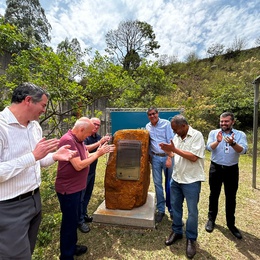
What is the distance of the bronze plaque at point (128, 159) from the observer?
311cm

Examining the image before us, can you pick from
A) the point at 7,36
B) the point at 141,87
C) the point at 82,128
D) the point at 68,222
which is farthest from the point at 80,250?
the point at 141,87

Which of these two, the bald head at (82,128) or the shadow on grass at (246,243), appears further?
the shadow on grass at (246,243)

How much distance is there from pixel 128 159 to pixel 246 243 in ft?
6.99

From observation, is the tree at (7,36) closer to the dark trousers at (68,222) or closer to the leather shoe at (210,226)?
the dark trousers at (68,222)

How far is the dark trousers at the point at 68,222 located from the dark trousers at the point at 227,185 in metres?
2.13

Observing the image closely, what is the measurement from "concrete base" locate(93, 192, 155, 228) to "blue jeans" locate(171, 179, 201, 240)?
48cm

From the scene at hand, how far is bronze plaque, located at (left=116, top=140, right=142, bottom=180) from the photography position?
10.2ft

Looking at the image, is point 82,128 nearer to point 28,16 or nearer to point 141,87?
point 141,87

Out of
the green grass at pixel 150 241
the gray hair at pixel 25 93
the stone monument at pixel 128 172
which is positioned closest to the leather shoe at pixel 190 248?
the green grass at pixel 150 241

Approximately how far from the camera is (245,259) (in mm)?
2303

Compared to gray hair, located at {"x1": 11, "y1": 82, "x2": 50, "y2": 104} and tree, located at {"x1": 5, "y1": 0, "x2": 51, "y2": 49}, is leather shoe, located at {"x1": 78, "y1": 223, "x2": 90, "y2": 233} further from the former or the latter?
tree, located at {"x1": 5, "y1": 0, "x2": 51, "y2": 49}

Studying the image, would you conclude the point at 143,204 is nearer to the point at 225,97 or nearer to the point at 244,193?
the point at 244,193

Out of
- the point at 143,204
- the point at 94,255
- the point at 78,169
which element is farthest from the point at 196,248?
the point at 78,169

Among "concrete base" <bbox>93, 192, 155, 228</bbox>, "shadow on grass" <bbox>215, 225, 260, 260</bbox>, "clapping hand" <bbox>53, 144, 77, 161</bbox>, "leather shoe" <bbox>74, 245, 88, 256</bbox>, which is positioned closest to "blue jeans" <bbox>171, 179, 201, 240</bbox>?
"concrete base" <bbox>93, 192, 155, 228</bbox>
